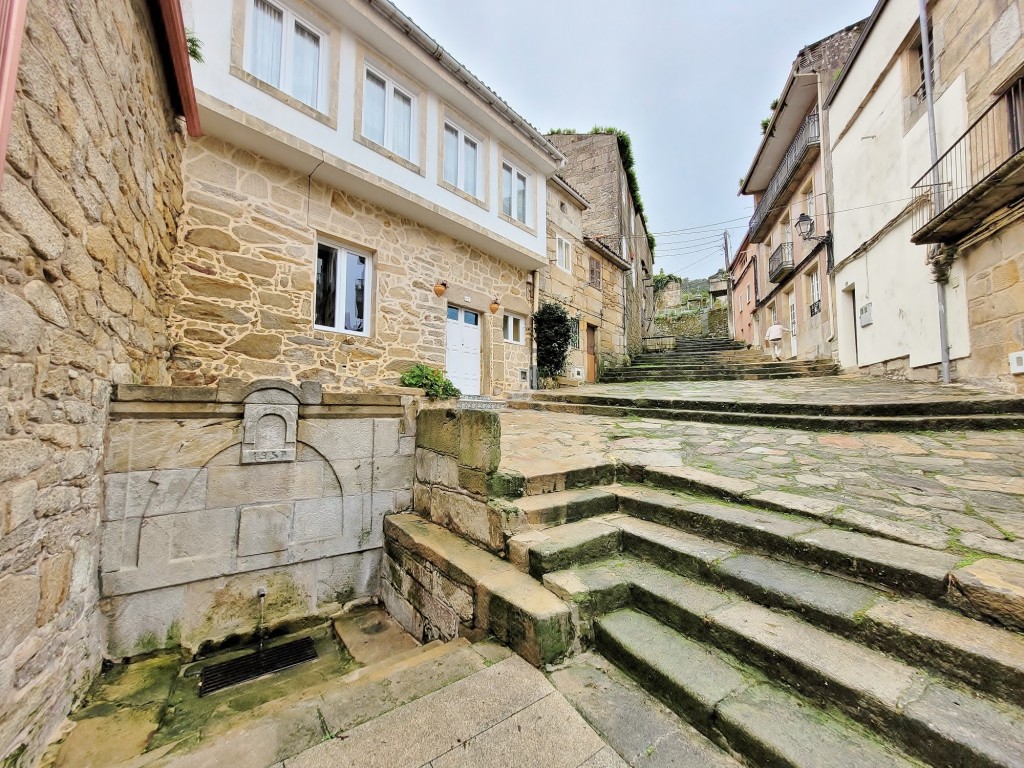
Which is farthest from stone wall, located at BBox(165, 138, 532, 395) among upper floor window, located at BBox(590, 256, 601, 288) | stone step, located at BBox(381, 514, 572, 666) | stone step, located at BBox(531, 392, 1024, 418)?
upper floor window, located at BBox(590, 256, 601, 288)

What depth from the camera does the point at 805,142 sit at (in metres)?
11.2

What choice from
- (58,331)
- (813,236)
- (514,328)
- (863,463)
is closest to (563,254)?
(514,328)

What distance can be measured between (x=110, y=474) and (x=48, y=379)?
Result: 1102 mm

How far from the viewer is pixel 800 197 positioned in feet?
41.0

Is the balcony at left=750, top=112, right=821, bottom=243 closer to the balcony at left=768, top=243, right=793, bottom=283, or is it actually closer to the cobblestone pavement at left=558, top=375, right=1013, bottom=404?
the balcony at left=768, top=243, right=793, bottom=283

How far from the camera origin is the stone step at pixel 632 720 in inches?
55.9

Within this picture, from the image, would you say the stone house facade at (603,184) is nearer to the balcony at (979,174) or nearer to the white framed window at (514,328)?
the white framed window at (514,328)

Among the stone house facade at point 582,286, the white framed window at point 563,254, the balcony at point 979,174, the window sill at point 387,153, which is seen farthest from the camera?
the white framed window at point 563,254

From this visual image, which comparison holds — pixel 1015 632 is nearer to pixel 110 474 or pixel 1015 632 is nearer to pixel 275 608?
pixel 275 608

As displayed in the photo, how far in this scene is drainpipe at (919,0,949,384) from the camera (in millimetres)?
6176

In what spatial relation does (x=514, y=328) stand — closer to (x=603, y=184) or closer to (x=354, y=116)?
(x=354, y=116)

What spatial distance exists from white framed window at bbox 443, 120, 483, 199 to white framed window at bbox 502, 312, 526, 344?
2.71 metres

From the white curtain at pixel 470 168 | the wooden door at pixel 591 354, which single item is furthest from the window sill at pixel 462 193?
the wooden door at pixel 591 354

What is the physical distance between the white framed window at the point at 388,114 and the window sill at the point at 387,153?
96 millimetres
